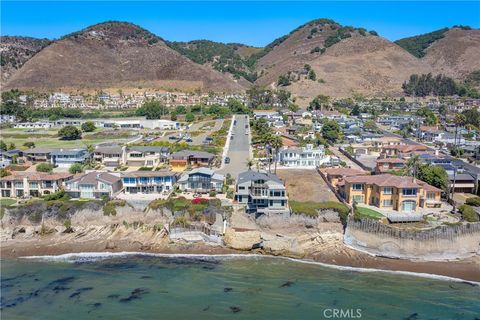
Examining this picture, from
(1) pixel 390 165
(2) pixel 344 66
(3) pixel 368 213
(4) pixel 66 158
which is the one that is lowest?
(3) pixel 368 213

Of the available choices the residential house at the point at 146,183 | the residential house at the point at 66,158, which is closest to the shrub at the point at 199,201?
the residential house at the point at 146,183

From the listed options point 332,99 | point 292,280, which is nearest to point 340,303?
point 292,280

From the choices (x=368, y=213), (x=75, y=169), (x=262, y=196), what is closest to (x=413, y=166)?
(x=368, y=213)

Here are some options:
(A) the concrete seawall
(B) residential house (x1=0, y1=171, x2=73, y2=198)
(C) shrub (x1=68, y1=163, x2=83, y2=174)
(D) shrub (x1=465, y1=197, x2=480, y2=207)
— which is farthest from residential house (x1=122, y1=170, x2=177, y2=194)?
(D) shrub (x1=465, y1=197, x2=480, y2=207)

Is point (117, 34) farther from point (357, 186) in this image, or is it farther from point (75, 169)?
point (357, 186)

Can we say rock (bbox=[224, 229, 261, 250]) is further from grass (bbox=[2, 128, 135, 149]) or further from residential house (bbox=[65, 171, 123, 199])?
grass (bbox=[2, 128, 135, 149])
